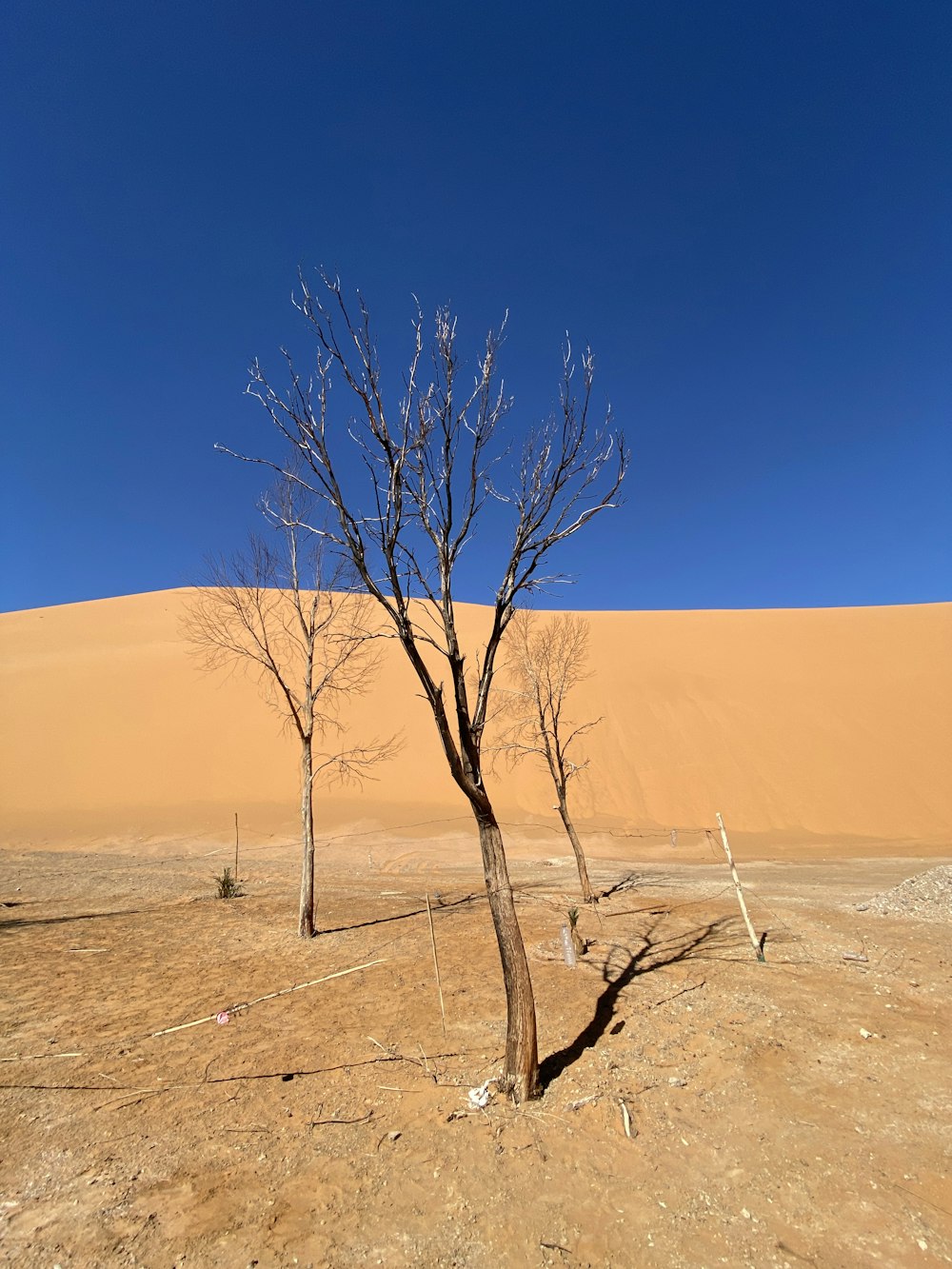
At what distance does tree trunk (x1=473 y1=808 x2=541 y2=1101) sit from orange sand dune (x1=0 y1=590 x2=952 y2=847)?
1744 cm

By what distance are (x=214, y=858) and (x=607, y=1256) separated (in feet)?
55.6

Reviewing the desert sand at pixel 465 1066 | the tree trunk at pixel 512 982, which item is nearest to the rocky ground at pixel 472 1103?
the desert sand at pixel 465 1066

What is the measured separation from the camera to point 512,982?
404cm

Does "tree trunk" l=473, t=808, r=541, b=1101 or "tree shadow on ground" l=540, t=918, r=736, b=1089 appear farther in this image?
"tree shadow on ground" l=540, t=918, r=736, b=1089

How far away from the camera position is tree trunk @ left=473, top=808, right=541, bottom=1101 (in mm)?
4031

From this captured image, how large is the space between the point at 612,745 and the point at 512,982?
71.9ft

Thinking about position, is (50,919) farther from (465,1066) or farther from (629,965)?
(629,965)

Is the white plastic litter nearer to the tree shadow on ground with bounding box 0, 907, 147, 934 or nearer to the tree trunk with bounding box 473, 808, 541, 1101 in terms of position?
the tree trunk with bounding box 473, 808, 541, 1101

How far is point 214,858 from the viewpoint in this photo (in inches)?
680

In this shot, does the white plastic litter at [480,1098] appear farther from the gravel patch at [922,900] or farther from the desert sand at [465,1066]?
the gravel patch at [922,900]

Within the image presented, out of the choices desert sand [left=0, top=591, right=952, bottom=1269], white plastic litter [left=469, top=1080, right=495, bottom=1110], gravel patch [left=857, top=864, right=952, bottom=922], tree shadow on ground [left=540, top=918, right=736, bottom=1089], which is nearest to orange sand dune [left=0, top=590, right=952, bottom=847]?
desert sand [left=0, top=591, right=952, bottom=1269]

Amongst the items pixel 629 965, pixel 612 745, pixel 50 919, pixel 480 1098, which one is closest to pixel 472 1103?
pixel 480 1098

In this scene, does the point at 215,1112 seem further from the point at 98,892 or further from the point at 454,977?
the point at 98,892

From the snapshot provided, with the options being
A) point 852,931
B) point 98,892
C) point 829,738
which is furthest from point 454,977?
point 829,738
